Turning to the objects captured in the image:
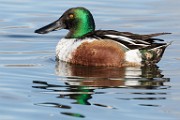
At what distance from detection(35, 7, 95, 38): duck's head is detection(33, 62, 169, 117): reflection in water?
648 millimetres

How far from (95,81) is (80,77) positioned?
0.38 m

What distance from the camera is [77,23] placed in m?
13.0

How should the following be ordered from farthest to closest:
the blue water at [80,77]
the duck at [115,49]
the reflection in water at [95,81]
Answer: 1. the duck at [115,49]
2. the reflection in water at [95,81]
3. the blue water at [80,77]

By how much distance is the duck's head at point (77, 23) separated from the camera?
1286 cm

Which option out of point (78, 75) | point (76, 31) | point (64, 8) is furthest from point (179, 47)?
point (64, 8)

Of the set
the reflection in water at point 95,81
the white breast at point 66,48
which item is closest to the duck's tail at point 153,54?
the reflection in water at point 95,81

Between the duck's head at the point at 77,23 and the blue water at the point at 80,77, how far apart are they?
1.60 feet

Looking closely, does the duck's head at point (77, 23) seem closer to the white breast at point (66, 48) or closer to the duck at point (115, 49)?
the white breast at point (66, 48)

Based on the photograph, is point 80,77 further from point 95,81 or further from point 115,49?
point 115,49

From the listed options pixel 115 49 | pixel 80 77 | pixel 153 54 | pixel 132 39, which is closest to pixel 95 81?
pixel 80 77

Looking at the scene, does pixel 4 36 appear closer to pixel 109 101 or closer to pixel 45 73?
pixel 45 73

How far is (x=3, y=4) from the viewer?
17531 mm

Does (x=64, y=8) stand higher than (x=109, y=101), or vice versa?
(x=64, y=8)

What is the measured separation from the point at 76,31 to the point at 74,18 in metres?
0.24
